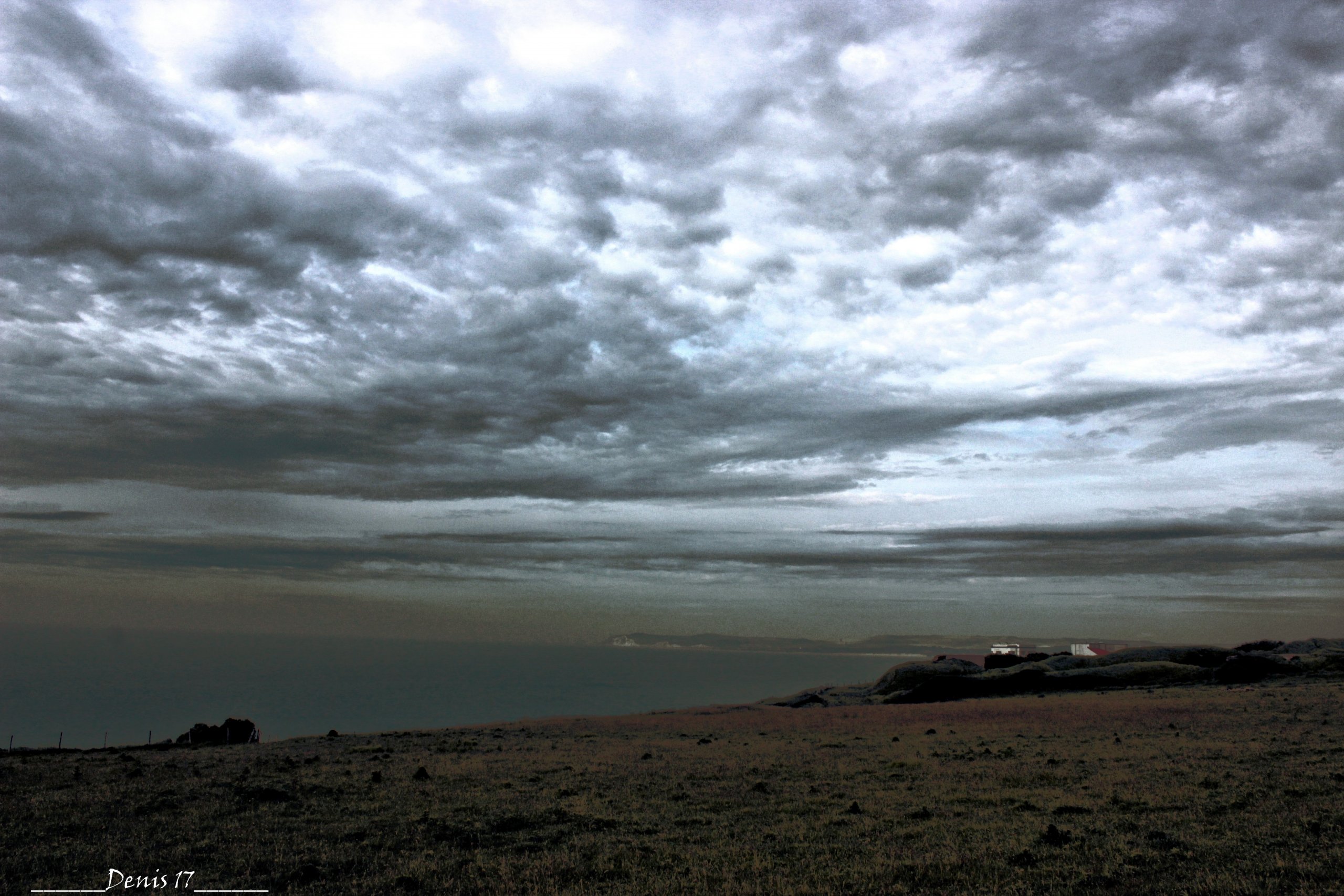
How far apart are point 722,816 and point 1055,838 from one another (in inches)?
295

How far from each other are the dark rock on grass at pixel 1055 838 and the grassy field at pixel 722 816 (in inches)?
2.2

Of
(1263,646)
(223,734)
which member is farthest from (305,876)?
(1263,646)

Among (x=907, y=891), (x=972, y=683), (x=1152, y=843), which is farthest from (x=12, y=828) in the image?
(x=972, y=683)

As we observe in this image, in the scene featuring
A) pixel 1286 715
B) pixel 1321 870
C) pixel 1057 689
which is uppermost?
pixel 1321 870

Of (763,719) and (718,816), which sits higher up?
(718,816)

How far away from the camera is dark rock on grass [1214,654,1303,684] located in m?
69.6

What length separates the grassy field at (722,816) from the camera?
1334 centimetres

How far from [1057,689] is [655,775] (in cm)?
6073

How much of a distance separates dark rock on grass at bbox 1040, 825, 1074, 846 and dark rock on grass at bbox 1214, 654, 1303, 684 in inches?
2670

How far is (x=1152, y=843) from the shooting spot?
14562mm

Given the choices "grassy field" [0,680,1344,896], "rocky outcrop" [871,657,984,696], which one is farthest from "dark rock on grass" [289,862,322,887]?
"rocky outcrop" [871,657,984,696]

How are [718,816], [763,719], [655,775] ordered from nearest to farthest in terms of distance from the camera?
[718,816]
[655,775]
[763,719]

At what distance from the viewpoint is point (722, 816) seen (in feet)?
63.2

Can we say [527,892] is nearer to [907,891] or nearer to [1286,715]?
[907,891]
